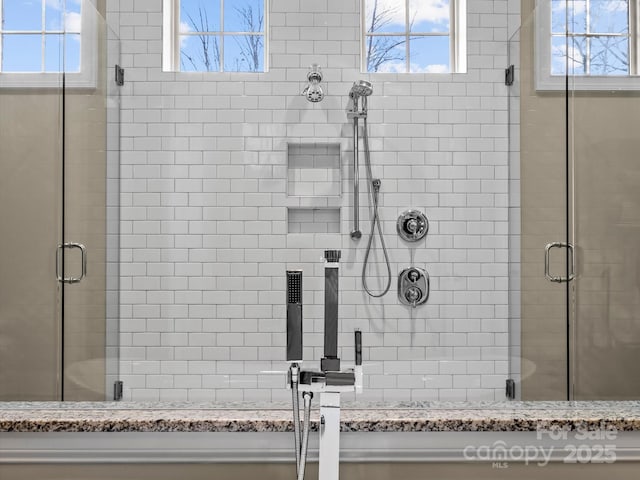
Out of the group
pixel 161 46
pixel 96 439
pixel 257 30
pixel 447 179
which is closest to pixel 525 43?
pixel 447 179

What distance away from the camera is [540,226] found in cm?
237

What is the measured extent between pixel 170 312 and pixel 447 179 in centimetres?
128

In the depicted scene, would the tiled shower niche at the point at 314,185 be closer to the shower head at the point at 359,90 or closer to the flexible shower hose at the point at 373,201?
the flexible shower hose at the point at 373,201

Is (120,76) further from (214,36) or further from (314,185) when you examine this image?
(314,185)

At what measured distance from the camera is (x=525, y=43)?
242 centimetres

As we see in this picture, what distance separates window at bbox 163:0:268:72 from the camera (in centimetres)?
234

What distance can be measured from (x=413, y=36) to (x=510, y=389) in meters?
1.57

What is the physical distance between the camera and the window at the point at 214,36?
2.34 m

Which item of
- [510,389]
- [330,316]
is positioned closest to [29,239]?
[330,316]

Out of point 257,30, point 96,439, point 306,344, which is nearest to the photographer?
point 96,439

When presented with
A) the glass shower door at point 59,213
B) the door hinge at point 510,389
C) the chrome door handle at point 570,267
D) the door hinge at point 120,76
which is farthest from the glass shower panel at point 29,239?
the chrome door handle at point 570,267

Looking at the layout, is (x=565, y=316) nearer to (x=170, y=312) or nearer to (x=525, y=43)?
(x=525, y=43)

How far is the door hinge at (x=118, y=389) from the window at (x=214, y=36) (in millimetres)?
1315

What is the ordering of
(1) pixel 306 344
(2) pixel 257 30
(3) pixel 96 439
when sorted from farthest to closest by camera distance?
(2) pixel 257 30, (1) pixel 306 344, (3) pixel 96 439
